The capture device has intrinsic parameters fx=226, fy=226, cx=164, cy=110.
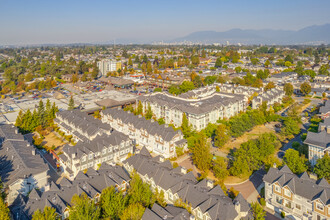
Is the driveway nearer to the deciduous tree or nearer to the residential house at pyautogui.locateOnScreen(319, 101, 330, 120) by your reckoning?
the deciduous tree

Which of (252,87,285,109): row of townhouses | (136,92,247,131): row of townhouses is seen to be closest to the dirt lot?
(136,92,247,131): row of townhouses

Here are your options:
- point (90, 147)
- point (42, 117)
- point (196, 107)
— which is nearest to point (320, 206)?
point (90, 147)

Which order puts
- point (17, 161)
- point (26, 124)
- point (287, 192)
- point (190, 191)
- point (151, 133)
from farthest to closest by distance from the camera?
1. point (26, 124)
2. point (151, 133)
3. point (17, 161)
4. point (190, 191)
5. point (287, 192)

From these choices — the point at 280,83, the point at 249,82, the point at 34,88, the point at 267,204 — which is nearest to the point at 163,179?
the point at 267,204

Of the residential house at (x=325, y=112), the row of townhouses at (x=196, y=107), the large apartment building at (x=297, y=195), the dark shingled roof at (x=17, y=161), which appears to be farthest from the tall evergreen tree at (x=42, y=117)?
the residential house at (x=325, y=112)

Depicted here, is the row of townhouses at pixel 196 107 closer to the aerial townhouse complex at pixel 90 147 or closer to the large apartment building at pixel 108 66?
the aerial townhouse complex at pixel 90 147

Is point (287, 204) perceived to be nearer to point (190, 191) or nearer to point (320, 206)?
point (320, 206)

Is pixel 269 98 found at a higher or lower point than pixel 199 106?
lower
